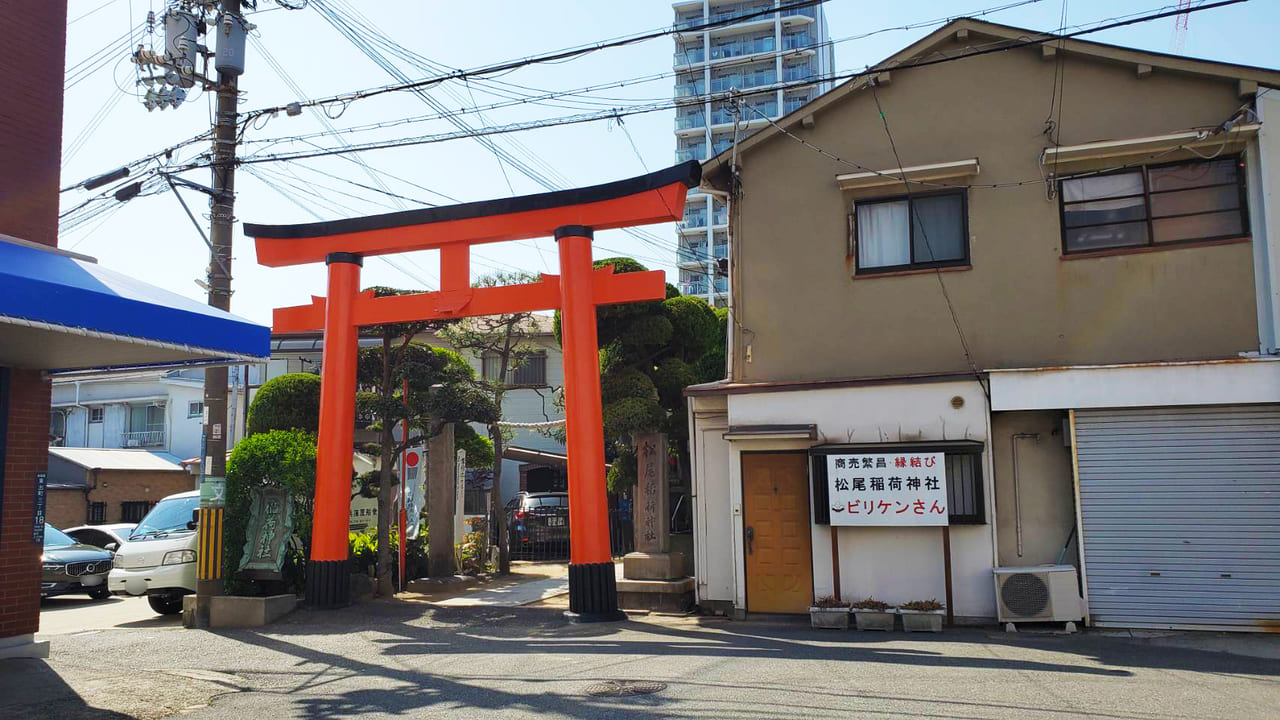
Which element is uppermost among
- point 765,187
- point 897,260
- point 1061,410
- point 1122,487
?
point 765,187

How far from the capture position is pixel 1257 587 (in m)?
10.9

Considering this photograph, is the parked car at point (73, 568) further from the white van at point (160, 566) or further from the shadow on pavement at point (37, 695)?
the shadow on pavement at point (37, 695)

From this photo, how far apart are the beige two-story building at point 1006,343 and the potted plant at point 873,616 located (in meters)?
0.54

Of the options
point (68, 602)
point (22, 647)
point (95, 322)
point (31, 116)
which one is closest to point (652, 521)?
point (22, 647)

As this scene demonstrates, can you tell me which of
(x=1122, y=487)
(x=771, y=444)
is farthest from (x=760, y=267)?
(x=1122, y=487)

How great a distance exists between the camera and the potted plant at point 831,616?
471 inches

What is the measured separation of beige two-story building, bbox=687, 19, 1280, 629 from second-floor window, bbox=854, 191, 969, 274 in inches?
1.3

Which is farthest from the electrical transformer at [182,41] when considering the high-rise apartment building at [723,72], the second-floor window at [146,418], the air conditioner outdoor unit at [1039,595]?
the high-rise apartment building at [723,72]

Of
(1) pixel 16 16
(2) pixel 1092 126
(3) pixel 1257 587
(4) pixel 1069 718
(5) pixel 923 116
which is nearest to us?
(4) pixel 1069 718

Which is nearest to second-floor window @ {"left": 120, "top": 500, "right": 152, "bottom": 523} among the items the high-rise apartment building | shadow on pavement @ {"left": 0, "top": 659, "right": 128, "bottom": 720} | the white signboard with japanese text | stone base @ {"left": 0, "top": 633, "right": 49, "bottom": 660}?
stone base @ {"left": 0, "top": 633, "right": 49, "bottom": 660}

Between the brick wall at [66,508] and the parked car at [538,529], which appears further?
the brick wall at [66,508]

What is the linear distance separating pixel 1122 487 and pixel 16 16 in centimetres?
1356

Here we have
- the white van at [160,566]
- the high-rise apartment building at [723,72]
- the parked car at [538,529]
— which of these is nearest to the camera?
the white van at [160,566]

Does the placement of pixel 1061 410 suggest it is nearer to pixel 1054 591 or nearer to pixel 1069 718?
pixel 1054 591
